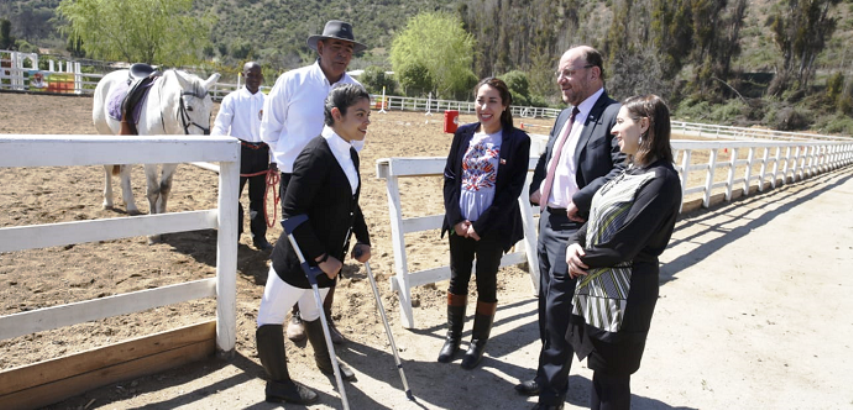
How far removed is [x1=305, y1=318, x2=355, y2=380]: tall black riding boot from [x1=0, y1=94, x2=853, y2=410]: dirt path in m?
0.08

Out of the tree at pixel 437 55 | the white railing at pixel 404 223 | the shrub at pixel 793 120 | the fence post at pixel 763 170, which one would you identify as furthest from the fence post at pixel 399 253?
the tree at pixel 437 55

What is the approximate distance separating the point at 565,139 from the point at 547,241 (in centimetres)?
58

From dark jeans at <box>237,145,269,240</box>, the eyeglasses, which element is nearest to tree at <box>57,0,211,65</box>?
dark jeans at <box>237,145,269,240</box>

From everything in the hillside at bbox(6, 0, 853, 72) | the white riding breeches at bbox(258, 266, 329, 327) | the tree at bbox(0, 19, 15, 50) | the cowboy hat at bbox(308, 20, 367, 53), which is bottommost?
the white riding breeches at bbox(258, 266, 329, 327)

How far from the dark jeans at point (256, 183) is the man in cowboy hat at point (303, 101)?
6.38 ft

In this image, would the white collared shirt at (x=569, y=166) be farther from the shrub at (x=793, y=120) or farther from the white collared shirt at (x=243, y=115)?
the shrub at (x=793, y=120)

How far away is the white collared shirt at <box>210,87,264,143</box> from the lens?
210 inches

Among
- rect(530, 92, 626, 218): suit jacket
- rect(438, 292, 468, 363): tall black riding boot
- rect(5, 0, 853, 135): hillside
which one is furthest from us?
rect(5, 0, 853, 135): hillside

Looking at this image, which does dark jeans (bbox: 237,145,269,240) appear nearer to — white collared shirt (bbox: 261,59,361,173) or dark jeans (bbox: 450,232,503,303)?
white collared shirt (bbox: 261,59,361,173)

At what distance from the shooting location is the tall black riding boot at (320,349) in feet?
9.50

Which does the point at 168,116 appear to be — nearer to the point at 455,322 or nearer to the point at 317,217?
the point at 317,217

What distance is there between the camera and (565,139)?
113 inches

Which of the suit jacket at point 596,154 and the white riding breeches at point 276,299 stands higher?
the suit jacket at point 596,154

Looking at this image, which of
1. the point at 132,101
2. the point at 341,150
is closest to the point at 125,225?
the point at 341,150
